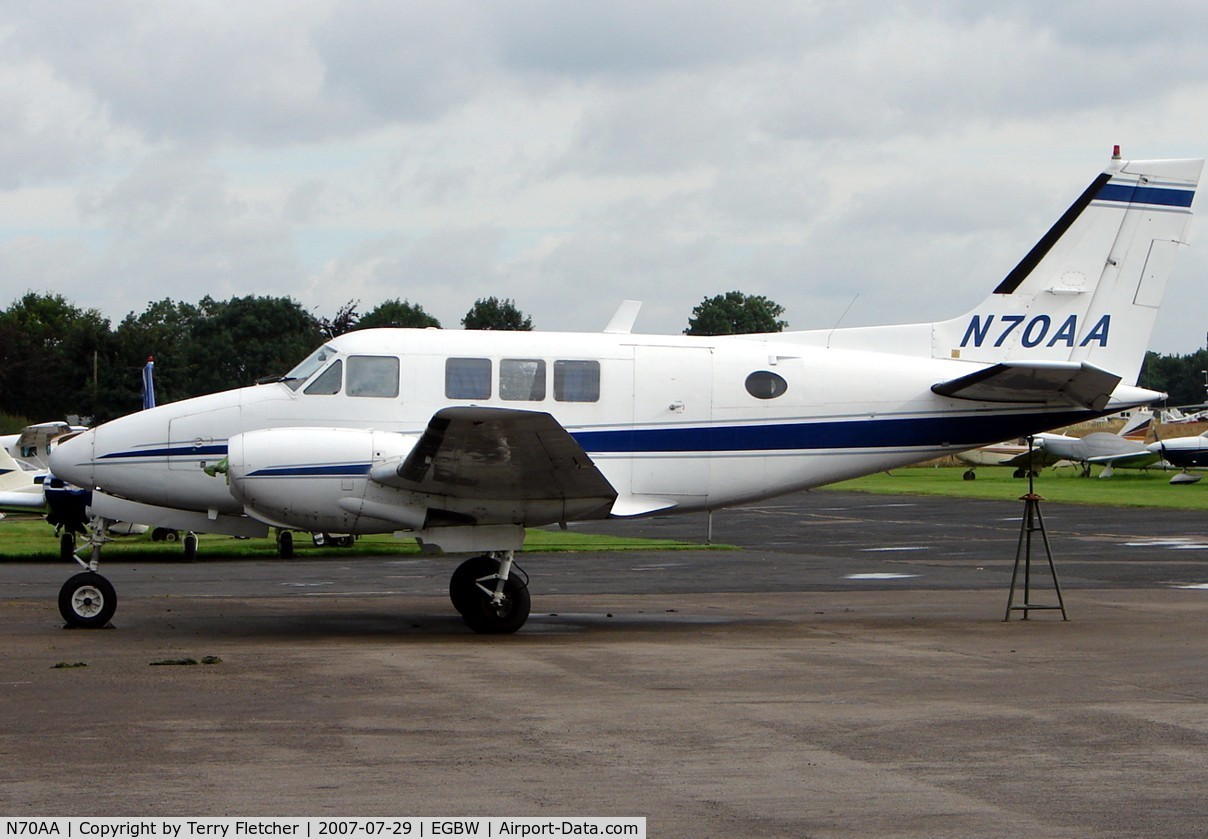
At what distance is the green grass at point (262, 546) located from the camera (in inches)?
1031

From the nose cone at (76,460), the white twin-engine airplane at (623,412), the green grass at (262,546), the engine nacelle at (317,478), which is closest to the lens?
the engine nacelle at (317,478)

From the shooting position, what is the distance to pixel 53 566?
23.4 m

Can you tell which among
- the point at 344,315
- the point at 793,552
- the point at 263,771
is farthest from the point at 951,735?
the point at 344,315

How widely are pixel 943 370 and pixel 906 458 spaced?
111 cm

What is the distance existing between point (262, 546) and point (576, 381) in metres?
16.2

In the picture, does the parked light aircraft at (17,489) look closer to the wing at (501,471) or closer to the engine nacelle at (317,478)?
the engine nacelle at (317,478)

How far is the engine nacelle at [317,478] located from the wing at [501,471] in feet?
0.62

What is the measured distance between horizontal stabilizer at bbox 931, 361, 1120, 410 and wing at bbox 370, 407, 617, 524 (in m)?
4.12

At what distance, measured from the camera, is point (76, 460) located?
13922 millimetres

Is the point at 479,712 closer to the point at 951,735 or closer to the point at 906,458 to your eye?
the point at 951,735

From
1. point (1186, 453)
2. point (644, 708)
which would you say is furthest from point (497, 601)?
point (1186, 453)

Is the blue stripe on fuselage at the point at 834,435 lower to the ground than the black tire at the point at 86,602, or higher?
higher
